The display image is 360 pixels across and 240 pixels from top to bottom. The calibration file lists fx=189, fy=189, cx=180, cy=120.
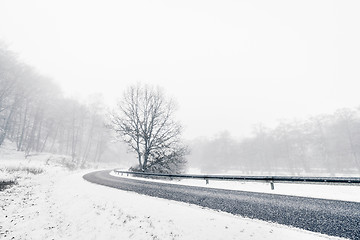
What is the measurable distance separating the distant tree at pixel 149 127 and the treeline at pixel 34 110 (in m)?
14.7

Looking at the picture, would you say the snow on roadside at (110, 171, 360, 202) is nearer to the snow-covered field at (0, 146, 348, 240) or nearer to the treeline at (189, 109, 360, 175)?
the snow-covered field at (0, 146, 348, 240)

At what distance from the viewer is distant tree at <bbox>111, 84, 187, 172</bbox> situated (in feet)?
78.5

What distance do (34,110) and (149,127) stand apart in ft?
103

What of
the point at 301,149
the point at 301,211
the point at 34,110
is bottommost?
the point at 301,211

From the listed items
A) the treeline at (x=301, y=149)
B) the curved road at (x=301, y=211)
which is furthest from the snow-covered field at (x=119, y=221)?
the treeline at (x=301, y=149)

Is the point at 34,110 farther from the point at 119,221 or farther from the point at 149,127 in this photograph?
the point at 119,221

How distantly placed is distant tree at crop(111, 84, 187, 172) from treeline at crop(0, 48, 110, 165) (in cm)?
1465

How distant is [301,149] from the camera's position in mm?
46594

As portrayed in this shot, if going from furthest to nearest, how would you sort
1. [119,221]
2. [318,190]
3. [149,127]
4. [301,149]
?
[301,149]
[149,127]
[318,190]
[119,221]

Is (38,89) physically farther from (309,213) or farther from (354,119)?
(354,119)

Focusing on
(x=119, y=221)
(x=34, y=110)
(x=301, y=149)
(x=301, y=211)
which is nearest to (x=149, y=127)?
(x=119, y=221)

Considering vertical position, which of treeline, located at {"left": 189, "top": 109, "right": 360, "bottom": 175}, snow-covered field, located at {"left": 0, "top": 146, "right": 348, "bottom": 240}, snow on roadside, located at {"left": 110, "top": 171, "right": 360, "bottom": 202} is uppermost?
treeline, located at {"left": 189, "top": 109, "right": 360, "bottom": 175}

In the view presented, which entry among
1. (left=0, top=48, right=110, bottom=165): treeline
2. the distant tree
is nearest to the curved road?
the distant tree

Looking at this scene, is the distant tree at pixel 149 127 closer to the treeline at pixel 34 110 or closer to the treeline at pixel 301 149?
the treeline at pixel 34 110
